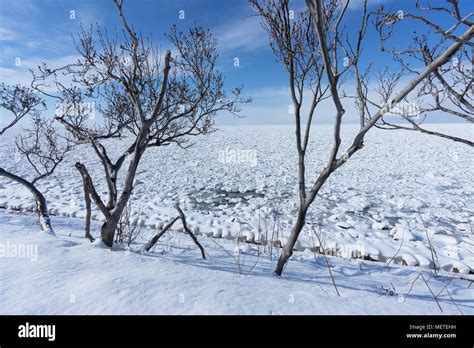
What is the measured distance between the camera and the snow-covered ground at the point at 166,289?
1725 mm

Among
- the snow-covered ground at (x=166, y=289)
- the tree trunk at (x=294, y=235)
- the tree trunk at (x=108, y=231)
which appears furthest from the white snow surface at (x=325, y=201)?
the tree trunk at (x=108, y=231)

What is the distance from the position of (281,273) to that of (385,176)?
10.3 m

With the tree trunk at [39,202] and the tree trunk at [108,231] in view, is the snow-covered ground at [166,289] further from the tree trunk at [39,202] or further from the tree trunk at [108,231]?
the tree trunk at [39,202]

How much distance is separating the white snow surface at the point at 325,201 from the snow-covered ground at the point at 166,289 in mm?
1284

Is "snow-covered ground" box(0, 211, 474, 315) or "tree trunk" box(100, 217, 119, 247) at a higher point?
"tree trunk" box(100, 217, 119, 247)

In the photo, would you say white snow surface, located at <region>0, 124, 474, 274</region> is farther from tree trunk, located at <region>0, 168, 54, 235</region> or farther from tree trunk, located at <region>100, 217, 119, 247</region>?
tree trunk, located at <region>100, 217, 119, 247</region>

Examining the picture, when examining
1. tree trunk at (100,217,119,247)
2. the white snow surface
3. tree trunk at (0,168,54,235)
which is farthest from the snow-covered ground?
the white snow surface

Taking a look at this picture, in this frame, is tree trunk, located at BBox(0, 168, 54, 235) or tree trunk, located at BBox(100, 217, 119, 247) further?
tree trunk, located at BBox(0, 168, 54, 235)

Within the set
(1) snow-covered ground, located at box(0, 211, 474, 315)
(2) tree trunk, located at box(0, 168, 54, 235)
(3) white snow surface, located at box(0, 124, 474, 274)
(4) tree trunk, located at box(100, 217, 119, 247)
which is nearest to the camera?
(1) snow-covered ground, located at box(0, 211, 474, 315)

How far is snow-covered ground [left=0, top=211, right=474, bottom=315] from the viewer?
1725 millimetres

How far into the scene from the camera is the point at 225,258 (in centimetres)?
376

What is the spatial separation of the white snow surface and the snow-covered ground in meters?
1.28

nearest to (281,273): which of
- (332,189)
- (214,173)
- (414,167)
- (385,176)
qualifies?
(332,189)
